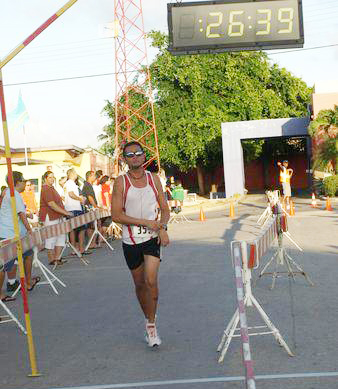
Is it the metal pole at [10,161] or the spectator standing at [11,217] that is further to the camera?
the spectator standing at [11,217]

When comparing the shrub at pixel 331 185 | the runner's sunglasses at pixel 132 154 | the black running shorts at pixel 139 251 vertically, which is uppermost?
the runner's sunglasses at pixel 132 154

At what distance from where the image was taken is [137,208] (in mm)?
6742

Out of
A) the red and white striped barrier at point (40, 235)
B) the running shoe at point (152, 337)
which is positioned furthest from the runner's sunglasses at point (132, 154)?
the running shoe at point (152, 337)

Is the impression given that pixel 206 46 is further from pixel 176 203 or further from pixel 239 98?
pixel 239 98

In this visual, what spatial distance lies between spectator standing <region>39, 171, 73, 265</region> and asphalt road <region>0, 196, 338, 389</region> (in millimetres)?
615

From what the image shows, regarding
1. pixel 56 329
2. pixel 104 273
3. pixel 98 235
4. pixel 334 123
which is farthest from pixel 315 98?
pixel 56 329

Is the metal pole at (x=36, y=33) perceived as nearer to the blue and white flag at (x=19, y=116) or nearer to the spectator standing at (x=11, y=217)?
the spectator standing at (x=11, y=217)

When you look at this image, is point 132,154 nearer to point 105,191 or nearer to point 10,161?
point 10,161

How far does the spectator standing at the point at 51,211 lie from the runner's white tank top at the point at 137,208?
21.2 ft

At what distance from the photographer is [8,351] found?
271 inches

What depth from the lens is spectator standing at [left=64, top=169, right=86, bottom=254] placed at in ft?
50.6

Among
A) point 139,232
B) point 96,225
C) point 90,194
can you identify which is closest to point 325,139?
point 90,194

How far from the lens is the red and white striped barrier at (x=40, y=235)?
853 cm

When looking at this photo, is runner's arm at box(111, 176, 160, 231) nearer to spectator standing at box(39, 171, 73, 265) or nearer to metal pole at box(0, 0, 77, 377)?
metal pole at box(0, 0, 77, 377)
